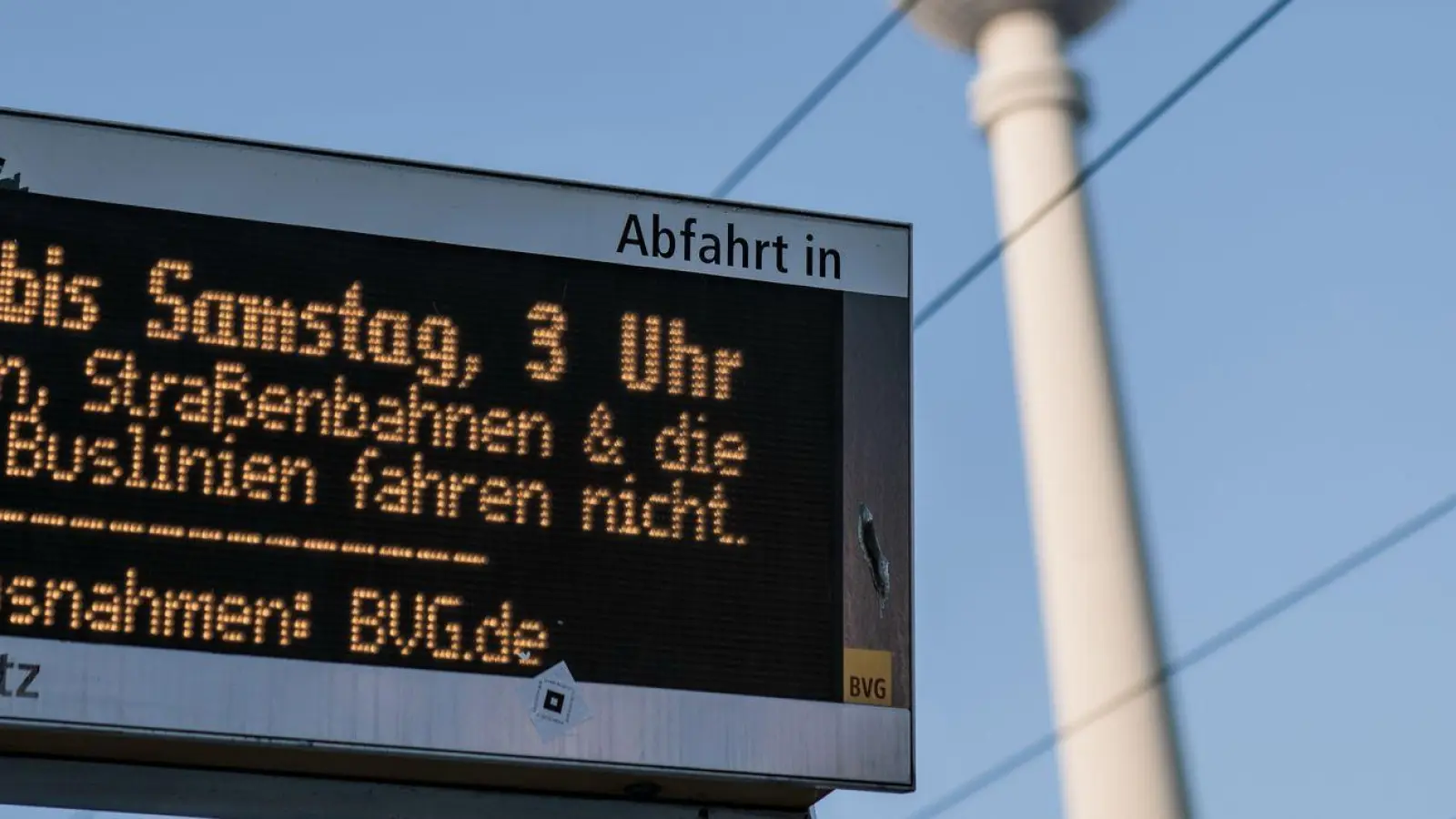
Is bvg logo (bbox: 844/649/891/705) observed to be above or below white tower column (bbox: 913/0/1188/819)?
below

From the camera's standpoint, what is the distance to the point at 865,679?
9.25 meters

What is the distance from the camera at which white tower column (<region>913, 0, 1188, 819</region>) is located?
2856 centimetres

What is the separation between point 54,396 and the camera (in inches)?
343

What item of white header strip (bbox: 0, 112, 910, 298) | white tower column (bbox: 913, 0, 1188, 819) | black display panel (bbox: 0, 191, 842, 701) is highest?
white tower column (bbox: 913, 0, 1188, 819)

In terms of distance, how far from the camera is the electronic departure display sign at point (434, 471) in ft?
28.2

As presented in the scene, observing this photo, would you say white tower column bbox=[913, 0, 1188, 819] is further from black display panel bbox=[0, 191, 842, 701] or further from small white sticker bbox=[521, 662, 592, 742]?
small white sticker bbox=[521, 662, 592, 742]

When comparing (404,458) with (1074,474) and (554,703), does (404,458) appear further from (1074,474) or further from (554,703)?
(1074,474)

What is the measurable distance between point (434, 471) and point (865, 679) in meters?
1.72

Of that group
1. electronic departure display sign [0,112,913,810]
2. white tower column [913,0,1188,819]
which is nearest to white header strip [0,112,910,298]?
electronic departure display sign [0,112,913,810]

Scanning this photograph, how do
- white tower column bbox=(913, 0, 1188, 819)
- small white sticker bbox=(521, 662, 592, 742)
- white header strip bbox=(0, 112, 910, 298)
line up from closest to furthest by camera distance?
small white sticker bbox=(521, 662, 592, 742)
white header strip bbox=(0, 112, 910, 298)
white tower column bbox=(913, 0, 1188, 819)

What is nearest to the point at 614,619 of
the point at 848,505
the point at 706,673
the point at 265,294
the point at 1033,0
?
the point at 706,673

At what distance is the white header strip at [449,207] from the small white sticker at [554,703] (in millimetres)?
1644

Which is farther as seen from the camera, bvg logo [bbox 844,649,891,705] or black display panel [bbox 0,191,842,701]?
bvg logo [bbox 844,649,891,705]

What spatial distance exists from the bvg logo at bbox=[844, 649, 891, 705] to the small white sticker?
977 millimetres
